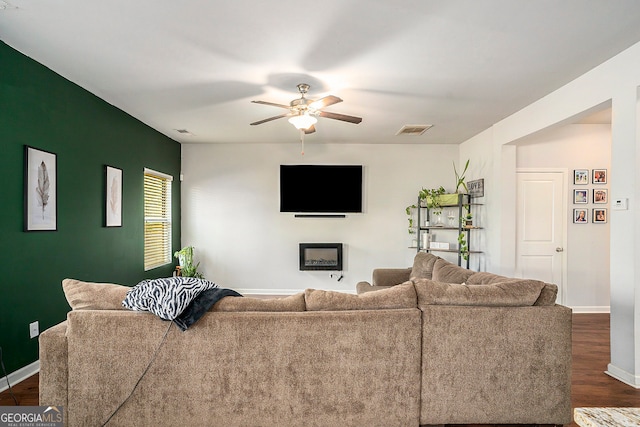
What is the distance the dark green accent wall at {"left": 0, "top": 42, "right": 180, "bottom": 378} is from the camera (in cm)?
271

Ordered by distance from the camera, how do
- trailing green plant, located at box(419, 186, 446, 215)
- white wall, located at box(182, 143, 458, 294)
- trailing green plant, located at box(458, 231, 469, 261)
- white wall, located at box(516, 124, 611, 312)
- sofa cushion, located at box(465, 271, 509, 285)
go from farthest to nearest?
white wall, located at box(182, 143, 458, 294)
trailing green plant, located at box(419, 186, 446, 215)
trailing green plant, located at box(458, 231, 469, 261)
white wall, located at box(516, 124, 611, 312)
sofa cushion, located at box(465, 271, 509, 285)

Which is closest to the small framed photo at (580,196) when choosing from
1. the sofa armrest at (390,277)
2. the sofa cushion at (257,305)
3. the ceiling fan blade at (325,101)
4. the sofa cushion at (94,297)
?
the sofa armrest at (390,277)

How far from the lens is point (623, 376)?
2.79 metres

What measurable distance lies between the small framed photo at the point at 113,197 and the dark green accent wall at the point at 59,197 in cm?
7

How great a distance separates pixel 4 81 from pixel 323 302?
2.92 meters

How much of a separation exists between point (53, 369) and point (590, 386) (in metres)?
3.68

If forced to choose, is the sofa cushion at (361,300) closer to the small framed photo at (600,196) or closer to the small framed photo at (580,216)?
the small framed photo at (580,216)

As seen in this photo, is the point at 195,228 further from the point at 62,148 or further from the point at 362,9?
the point at 362,9

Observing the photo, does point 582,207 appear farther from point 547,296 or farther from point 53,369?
point 53,369

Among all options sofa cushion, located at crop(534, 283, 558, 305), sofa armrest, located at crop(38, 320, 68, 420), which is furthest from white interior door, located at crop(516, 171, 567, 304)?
sofa armrest, located at crop(38, 320, 68, 420)

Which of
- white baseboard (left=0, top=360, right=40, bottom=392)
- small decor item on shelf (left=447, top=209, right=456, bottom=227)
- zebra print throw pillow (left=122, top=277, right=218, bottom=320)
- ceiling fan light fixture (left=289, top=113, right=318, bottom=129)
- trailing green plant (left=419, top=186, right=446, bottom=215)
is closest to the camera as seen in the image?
zebra print throw pillow (left=122, top=277, right=218, bottom=320)

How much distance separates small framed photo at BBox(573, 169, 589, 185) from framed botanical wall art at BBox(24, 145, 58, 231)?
20.2 feet

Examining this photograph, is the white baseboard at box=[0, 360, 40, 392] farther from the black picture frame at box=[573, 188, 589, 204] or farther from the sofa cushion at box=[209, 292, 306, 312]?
the black picture frame at box=[573, 188, 589, 204]

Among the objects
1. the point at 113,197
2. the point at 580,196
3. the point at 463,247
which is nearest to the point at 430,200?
the point at 463,247
